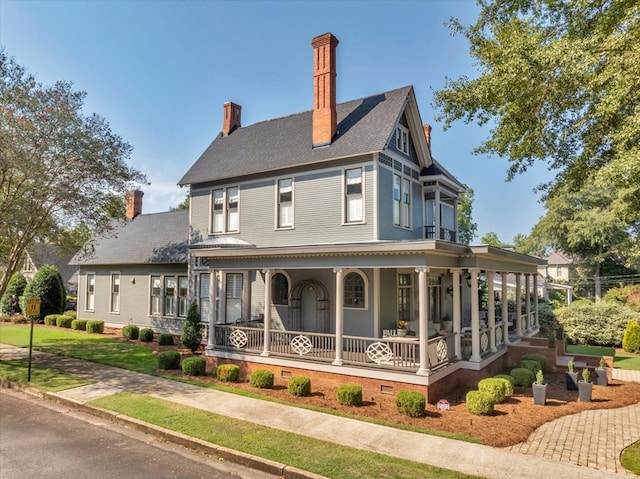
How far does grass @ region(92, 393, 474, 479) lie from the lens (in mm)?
6672

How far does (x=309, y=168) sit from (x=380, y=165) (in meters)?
2.79

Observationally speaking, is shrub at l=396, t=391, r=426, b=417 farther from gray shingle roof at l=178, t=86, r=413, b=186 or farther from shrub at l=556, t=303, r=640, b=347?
shrub at l=556, t=303, r=640, b=347

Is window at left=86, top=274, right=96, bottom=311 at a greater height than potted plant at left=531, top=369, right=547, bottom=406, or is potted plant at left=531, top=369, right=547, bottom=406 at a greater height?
window at left=86, top=274, right=96, bottom=311

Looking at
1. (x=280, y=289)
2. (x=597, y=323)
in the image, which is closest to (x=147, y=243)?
(x=280, y=289)

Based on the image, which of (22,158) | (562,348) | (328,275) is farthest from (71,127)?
(562,348)

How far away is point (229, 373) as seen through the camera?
1272 centimetres

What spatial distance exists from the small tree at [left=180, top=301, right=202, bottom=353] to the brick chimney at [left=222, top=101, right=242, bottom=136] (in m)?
9.20

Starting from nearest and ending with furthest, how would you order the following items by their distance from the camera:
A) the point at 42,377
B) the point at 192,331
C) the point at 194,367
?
the point at 42,377, the point at 194,367, the point at 192,331

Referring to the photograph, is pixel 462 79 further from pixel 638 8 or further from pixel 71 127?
pixel 71 127

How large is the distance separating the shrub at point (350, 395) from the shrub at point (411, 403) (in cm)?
113

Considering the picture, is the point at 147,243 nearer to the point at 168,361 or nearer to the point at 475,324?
the point at 168,361

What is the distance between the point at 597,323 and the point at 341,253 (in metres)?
16.6

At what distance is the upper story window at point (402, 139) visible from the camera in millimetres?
15883

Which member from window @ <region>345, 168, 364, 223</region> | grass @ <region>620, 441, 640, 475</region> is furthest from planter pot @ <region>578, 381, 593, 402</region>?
window @ <region>345, 168, 364, 223</region>
